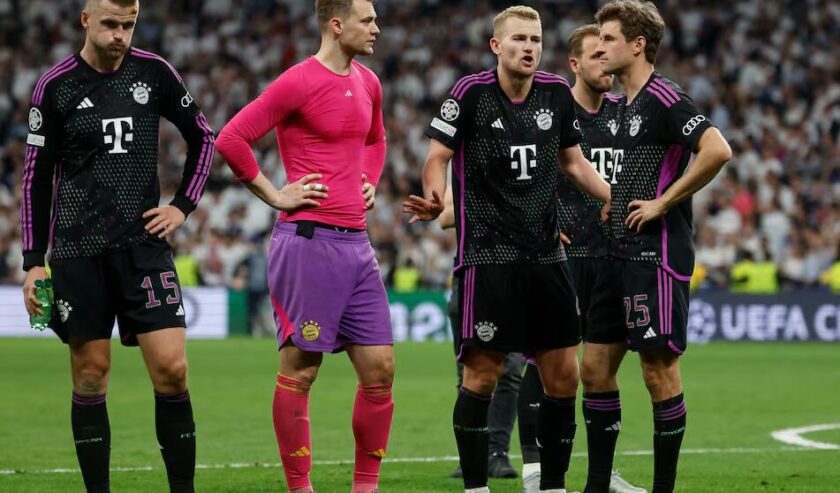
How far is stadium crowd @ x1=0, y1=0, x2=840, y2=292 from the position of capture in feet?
82.7

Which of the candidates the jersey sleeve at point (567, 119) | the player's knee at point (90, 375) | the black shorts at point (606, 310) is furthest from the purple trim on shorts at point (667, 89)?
the player's knee at point (90, 375)

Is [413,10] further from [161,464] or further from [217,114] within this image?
[161,464]

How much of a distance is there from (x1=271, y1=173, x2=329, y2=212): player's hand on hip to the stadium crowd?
1759 centimetres

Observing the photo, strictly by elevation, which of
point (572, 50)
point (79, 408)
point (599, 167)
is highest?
point (572, 50)

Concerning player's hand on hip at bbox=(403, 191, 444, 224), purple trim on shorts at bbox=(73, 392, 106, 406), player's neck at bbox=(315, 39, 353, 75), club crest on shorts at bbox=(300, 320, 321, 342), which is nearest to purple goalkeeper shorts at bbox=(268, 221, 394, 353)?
club crest on shorts at bbox=(300, 320, 321, 342)

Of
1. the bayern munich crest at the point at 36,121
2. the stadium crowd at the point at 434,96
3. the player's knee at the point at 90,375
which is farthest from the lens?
the stadium crowd at the point at 434,96

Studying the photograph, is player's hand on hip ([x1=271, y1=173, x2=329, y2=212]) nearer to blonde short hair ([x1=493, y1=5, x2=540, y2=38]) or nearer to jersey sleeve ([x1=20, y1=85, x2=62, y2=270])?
jersey sleeve ([x1=20, y1=85, x2=62, y2=270])

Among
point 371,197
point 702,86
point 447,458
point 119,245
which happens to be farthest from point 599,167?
point 702,86

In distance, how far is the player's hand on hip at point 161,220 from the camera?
6926 mm

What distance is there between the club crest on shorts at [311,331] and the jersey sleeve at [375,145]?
35.0 inches

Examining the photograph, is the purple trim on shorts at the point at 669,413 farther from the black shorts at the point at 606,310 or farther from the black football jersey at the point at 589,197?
the black football jersey at the point at 589,197

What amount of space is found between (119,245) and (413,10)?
25.0 meters

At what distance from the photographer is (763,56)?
29.0 m

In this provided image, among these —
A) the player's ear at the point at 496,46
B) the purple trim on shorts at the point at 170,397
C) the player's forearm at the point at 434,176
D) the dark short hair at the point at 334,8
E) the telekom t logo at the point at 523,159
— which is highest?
the dark short hair at the point at 334,8
